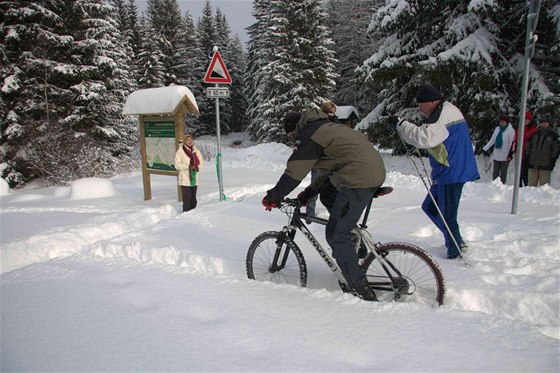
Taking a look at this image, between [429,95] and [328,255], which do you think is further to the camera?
[429,95]

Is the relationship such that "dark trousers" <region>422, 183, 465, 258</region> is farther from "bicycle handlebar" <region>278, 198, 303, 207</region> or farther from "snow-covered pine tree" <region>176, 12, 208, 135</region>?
"snow-covered pine tree" <region>176, 12, 208, 135</region>

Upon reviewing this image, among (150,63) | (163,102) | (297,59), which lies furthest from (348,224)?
(150,63)

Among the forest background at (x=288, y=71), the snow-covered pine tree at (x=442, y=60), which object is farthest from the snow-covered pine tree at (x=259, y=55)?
the snow-covered pine tree at (x=442, y=60)

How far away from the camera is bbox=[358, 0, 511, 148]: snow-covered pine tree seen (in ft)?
36.8

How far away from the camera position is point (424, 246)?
4898mm

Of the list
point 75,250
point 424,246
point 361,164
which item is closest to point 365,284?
point 361,164

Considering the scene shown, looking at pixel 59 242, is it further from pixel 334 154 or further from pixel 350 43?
pixel 350 43

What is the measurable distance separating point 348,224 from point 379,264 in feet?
1.63

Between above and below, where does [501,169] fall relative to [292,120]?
below

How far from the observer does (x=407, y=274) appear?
11.2 feet

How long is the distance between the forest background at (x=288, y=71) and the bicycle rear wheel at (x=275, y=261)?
892 centimetres

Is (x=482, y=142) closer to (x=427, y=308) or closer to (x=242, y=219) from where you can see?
(x=242, y=219)

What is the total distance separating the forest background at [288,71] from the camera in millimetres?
11500

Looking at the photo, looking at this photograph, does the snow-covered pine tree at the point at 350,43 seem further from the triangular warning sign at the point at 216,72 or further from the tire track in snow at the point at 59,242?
the tire track in snow at the point at 59,242
